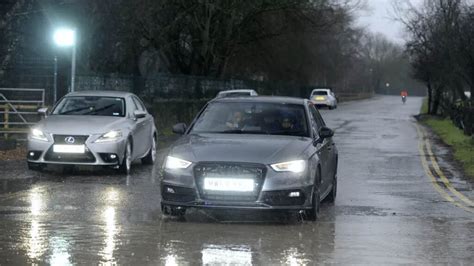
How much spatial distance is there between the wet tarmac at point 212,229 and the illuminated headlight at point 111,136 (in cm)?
66

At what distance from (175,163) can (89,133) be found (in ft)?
17.1

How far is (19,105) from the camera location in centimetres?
2294

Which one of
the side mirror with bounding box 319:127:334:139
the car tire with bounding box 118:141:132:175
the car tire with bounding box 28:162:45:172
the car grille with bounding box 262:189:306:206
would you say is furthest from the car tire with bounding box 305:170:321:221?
the car tire with bounding box 28:162:45:172

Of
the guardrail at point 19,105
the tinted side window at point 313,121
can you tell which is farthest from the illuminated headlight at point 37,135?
the guardrail at point 19,105

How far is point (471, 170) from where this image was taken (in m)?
17.1

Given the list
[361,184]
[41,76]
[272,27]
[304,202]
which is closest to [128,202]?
[304,202]

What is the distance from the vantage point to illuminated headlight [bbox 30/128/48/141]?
14.3 metres

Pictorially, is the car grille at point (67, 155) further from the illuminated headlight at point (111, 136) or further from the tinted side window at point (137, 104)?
the tinted side window at point (137, 104)

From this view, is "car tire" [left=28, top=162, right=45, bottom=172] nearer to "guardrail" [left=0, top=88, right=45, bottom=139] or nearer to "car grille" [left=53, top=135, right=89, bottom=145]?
"car grille" [left=53, top=135, right=89, bottom=145]

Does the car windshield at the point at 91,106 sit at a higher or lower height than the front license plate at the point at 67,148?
higher

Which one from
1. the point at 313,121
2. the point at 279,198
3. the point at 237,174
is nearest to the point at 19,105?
the point at 313,121

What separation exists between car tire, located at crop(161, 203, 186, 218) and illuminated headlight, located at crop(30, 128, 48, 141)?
4875mm

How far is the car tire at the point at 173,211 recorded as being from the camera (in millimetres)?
9759

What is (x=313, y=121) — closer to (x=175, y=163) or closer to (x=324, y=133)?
(x=324, y=133)
